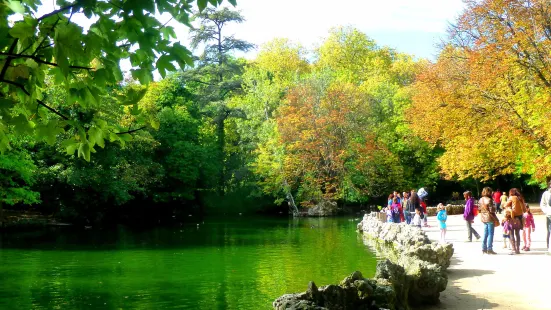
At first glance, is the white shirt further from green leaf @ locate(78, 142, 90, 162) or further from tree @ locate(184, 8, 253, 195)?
tree @ locate(184, 8, 253, 195)

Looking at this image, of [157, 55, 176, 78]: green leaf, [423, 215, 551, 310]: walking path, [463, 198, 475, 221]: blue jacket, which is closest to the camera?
[157, 55, 176, 78]: green leaf

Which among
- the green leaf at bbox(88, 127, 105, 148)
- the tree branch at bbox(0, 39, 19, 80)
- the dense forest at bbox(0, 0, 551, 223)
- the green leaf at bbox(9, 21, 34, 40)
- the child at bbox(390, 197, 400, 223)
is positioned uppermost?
the dense forest at bbox(0, 0, 551, 223)

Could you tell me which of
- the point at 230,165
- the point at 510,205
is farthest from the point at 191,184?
the point at 510,205

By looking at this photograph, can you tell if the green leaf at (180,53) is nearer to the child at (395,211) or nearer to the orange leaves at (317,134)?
the child at (395,211)

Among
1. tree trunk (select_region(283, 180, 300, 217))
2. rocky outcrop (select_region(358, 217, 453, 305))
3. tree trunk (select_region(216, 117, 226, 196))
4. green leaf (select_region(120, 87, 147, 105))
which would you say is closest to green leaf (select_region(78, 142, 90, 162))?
green leaf (select_region(120, 87, 147, 105))

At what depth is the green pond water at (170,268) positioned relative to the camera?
1241 cm

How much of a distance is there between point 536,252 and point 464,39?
1457cm

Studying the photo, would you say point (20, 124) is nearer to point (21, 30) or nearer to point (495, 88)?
point (21, 30)

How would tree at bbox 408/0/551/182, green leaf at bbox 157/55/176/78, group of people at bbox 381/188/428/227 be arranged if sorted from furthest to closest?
1. group of people at bbox 381/188/428/227
2. tree at bbox 408/0/551/182
3. green leaf at bbox 157/55/176/78

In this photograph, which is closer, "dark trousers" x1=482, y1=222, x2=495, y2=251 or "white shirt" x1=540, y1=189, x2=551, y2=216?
"white shirt" x1=540, y1=189, x2=551, y2=216

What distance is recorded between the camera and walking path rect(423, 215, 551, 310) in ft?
30.5

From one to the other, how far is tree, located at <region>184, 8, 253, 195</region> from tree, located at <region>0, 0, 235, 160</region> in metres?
44.0

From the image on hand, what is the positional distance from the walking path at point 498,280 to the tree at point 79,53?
725 centimetres

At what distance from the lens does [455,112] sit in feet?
85.0
